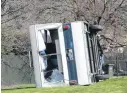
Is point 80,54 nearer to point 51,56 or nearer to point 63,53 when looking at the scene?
point 63,53

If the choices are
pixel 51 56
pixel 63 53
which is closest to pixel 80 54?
pixel 63 53

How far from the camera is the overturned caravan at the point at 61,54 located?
42.0 ft

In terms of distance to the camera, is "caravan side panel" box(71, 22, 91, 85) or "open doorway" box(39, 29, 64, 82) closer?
"caravan side panel" box(71, 22, 91, 85)

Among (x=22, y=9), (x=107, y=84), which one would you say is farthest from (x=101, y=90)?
(x=22, y=9)

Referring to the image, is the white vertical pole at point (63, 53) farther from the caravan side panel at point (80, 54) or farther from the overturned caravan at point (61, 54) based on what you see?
the caravan side panel at point (80, 54)

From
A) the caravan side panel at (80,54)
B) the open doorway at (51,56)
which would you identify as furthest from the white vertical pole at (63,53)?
the caravan side panel at (80,54)

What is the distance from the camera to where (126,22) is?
23.5m

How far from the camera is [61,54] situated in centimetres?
1295

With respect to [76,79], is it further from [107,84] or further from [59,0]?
[59,0]

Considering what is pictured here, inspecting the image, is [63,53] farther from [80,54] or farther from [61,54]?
[80,54]

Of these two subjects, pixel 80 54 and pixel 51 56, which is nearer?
pixel 80 54

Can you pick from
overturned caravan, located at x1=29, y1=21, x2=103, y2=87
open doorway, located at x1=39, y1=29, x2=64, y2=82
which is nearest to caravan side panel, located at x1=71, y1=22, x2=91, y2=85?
overturned caravan, located at x1=29, y1=21, x2=103, y2=87

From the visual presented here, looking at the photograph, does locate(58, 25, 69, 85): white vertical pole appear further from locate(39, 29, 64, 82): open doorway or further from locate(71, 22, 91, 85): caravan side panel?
locate(71, 22, 91, 85): caravan side panel

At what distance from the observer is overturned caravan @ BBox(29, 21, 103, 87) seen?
12803mm
